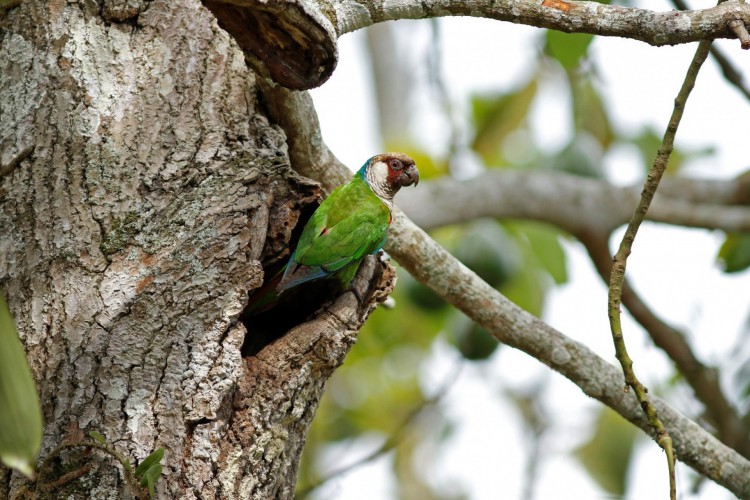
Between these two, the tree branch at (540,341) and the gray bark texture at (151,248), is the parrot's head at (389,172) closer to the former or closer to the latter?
the tree branch at (540,341)

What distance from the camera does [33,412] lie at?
1.45 metres

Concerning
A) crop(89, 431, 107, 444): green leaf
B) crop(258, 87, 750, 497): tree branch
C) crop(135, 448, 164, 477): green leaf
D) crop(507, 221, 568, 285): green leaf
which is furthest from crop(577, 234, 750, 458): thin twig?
crop(89, 431, 107, 444): green leaf

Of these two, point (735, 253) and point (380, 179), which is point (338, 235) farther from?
point (735, 253)

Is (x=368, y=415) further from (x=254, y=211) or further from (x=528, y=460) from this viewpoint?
(x=254, y=211)

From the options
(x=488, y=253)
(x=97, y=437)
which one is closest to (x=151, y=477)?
Answer: (x=97, y=437)

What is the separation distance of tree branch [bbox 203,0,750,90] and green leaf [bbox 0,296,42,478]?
45.8 inches

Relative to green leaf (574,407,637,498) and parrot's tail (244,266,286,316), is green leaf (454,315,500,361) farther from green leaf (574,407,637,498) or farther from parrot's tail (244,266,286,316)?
green leaf (574,407,637,498)

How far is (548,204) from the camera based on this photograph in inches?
188

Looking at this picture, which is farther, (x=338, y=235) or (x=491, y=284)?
(x=491, y=284)

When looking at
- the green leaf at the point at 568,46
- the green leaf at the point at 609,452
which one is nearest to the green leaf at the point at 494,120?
the green leaf at the point at 609,452

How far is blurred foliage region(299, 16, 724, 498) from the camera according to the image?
4773mm

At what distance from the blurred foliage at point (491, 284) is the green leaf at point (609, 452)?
17 mm

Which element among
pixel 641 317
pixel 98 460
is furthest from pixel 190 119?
pixel 641 317

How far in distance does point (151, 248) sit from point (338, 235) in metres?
0.91
